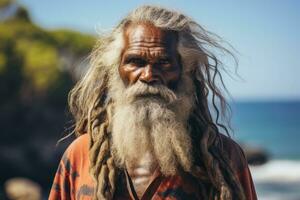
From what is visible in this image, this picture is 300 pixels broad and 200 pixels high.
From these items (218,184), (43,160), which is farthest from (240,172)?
(43,160)

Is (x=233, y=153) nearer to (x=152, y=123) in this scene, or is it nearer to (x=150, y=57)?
(x=152, y=123)

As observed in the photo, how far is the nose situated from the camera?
3.39 m

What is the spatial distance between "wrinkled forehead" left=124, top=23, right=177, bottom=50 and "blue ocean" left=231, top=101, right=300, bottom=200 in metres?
0.57

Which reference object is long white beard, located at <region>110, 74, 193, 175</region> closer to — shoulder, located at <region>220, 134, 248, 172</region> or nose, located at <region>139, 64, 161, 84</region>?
nose, located at <region>139, 64, 161, 84</region>

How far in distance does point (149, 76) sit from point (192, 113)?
33 cm

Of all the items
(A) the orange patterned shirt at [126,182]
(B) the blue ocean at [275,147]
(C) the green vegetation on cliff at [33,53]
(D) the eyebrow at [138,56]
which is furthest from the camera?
(B) the blue ocean at [275,147]

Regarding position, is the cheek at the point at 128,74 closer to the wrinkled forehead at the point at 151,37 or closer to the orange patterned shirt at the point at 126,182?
the wrinkled forehead at the point at 151,37

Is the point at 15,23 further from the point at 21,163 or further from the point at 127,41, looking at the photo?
the point at 127,41

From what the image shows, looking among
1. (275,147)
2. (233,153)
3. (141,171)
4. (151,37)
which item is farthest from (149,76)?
(275,147)

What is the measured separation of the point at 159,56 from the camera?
11.2 ft

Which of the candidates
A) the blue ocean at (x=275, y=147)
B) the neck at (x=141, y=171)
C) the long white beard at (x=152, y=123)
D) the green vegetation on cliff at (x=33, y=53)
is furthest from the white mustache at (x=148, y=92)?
the green vegetation on cliff at (x=33, y=53)

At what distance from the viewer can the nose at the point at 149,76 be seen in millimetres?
3395

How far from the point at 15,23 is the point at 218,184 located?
104 ft

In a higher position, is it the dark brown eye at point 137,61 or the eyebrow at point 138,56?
the eyebrow at point 138,56
